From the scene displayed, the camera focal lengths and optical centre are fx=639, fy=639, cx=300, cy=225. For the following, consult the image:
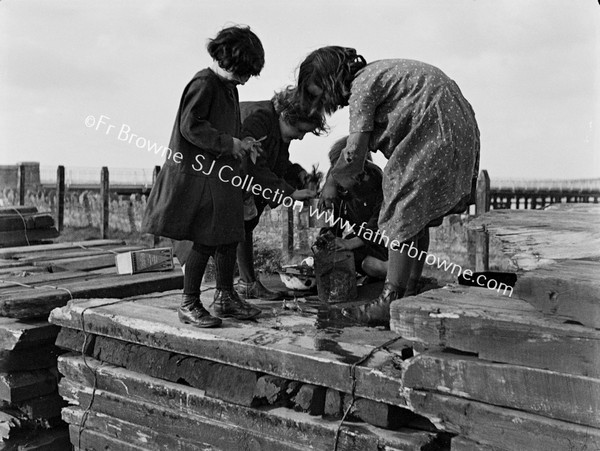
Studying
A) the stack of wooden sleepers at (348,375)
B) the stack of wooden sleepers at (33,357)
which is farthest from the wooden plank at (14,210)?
the stack of wooden sleepers at (348,375)

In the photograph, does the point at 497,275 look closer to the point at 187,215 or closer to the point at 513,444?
the point at 513,444

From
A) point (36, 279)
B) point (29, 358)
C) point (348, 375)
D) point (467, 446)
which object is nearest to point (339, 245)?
point (348, 375)

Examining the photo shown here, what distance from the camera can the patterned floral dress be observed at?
3225 mm

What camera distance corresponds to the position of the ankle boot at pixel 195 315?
3.41m

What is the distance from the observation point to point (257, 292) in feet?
14.4

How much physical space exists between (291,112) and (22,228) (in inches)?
195

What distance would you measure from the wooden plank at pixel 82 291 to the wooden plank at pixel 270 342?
28 cm

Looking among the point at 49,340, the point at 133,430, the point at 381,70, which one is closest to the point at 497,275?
the point at 381,70

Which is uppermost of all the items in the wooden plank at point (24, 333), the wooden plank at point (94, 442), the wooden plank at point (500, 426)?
the wooden plank at point (500, 426)

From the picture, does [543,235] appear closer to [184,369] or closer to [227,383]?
[227,383]

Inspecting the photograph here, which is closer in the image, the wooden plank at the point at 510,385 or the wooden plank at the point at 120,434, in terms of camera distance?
the wooden plank at the point at 510,385

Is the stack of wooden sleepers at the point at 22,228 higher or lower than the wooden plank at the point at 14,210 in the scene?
lower

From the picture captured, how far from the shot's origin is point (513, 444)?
7.30 feet

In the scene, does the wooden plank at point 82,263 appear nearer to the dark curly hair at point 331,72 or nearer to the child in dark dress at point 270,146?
the child in dark dress at point 270,146
